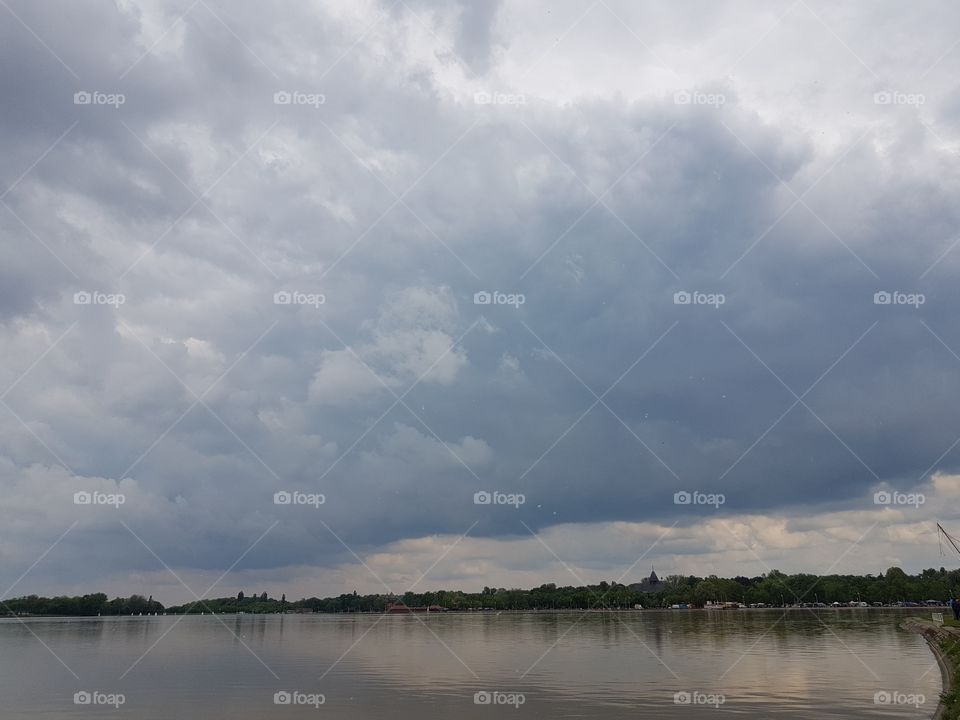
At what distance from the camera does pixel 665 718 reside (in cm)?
3625

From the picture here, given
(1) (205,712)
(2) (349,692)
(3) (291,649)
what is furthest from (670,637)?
(1) (205,712)

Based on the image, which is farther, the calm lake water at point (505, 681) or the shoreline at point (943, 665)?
the calm lake water at point (505, 681)

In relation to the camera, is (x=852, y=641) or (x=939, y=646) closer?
(x=939, y=646)

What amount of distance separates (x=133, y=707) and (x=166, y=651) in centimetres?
5591

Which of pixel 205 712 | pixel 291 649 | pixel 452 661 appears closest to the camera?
pixel 205 712

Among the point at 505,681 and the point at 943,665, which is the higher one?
the point at 943,665

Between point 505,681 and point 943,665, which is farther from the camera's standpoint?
point 505,681

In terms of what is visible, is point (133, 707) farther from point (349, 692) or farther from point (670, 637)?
point (670, 637)

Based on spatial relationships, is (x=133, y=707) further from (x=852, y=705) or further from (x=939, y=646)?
(x=939, y=646)

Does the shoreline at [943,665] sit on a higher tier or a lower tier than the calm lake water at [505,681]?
higher

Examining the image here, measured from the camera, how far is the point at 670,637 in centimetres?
10012

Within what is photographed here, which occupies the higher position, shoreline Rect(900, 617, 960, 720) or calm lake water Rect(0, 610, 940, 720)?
shoreline Rect(900, 617, 960, 720)

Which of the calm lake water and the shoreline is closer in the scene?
the shoreline

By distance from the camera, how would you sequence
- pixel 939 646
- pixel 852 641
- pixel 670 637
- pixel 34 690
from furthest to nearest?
pixel 670 637 < pixel 852 641 < pixel 939 646 < pixel 34 690
